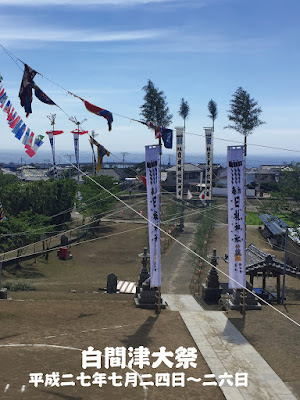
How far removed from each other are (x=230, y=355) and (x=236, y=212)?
24.4 ft

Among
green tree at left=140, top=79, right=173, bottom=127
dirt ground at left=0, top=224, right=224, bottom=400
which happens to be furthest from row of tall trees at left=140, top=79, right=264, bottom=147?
dirt ground at left=0, top=224, right=224, bottom=400

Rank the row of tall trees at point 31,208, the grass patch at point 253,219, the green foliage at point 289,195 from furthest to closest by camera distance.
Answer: the grass patch at point 253,219 < the row of tall trees at point 31,208 < the green foliage at point 289,195

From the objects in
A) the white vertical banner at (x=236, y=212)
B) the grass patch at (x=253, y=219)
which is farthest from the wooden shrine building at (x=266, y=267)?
the grass patch at (x=253, y=219)

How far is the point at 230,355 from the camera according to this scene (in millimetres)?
17781

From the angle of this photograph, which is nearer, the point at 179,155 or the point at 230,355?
the point at 230,355

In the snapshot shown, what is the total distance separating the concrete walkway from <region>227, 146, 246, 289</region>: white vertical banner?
8.40ft

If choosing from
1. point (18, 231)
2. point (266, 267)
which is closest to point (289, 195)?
point (266, 267)

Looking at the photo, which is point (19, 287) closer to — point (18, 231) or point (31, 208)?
point (18, 231)

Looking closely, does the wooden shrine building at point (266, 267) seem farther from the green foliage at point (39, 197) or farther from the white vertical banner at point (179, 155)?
the white vertical banner at point (179, 155)

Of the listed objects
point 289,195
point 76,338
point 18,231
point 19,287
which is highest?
point 289,195

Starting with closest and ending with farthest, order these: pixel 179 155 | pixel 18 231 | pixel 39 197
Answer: pixel 18 231, pixel 39 197, pixel 179 155

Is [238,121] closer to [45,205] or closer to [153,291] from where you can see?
[45,205]

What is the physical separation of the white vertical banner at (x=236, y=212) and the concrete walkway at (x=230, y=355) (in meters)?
2.56

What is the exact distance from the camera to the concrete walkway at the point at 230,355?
14805 mm
